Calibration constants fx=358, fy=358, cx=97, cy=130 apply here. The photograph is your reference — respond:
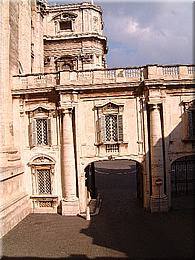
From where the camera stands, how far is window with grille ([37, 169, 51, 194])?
78.2 feet

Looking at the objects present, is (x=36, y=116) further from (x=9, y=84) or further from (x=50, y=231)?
(x=50, y=231)

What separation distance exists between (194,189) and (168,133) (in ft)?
23.0

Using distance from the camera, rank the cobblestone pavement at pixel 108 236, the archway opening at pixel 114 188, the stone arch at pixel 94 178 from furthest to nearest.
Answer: the archway opening at pixel 114 188 < the stone arch at pixel 94 178 < the cobblestone pavement at pixel 108 236

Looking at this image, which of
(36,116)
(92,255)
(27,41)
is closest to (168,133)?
(36,116)

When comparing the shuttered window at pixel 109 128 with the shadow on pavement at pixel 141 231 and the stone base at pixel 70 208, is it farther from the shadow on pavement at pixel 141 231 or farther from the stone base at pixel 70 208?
the shadow on pavement at pixel 141 231

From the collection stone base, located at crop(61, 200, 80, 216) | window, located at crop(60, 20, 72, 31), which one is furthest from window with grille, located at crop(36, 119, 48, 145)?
window, located at crop(60, 20, 72, 31)

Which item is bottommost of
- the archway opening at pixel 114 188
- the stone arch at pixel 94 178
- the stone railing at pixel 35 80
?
the archway opening at pixel 114 188

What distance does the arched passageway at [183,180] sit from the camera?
26688 mm

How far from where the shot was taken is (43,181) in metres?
23.9

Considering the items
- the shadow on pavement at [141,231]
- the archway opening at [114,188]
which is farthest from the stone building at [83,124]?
the archway opening at [114,188]

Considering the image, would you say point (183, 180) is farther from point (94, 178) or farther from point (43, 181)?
point (43, 181)

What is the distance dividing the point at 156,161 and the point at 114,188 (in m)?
10.8

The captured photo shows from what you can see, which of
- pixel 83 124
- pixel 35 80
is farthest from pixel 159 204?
pixel 35 80

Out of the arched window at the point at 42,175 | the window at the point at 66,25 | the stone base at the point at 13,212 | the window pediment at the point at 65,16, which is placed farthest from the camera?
the window at the point at 66,25
